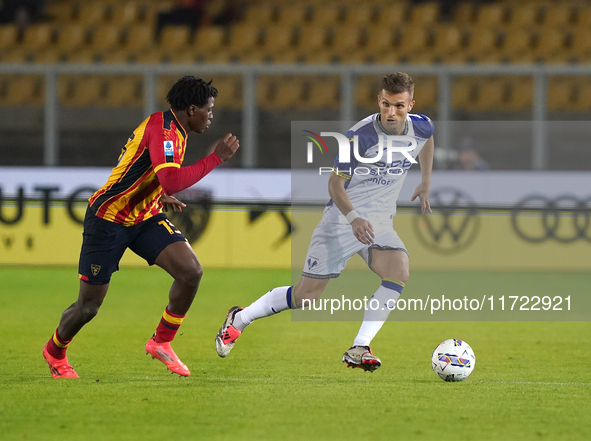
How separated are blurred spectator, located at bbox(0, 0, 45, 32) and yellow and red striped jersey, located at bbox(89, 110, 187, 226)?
1216cm

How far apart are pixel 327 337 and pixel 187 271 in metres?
2.56

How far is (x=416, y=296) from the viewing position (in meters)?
10.3

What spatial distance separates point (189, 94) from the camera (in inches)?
218

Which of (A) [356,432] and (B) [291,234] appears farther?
(B) [291,234]

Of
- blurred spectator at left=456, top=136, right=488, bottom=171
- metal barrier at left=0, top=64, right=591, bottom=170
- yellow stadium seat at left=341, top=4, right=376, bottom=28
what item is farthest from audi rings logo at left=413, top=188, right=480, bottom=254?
yellow stadium seat at left=341, top=4, right=376, bottom=28

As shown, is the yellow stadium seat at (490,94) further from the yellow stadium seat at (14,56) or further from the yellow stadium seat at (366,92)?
the yellow stadium seat at (14,56)

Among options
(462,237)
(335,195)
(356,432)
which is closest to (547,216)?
(462,237)

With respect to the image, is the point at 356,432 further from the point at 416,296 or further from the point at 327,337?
the point at 416,296

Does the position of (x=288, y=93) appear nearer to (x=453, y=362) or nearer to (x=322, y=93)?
(x=322, y=93)

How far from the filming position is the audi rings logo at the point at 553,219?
1236cm

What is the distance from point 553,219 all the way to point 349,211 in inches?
282

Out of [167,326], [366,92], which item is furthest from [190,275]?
[366,92]

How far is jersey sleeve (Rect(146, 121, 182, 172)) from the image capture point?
5289mm

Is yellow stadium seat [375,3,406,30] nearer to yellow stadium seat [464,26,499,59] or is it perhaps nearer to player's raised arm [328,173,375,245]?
yellow stadium seat [464,26,499,59]
